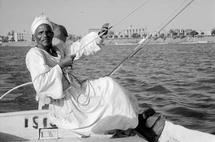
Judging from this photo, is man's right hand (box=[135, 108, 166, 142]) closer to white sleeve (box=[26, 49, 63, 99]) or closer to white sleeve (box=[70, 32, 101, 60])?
white sleeve (box=[70, 32, 101, 60])

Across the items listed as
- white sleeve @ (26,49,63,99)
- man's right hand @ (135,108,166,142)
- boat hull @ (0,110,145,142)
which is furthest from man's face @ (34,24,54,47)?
man's right hand @ (135,108,166,142)

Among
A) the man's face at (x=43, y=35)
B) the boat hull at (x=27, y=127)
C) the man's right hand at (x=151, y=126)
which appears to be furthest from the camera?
the boat hull at (x=27, y=127)

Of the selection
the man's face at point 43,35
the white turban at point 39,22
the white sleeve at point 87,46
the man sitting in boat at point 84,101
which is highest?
the white turban at point 39,22

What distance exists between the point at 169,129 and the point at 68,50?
1773 millimetres

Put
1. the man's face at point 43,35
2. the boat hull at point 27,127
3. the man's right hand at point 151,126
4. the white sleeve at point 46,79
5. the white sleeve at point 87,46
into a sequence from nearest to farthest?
1. the white sleeve at point 46,79
2. the man's face at point 43,35
3. the man's right hand at point 151,126
4. the white sleeve at point 87,46
5. the boat hull at point 27,127

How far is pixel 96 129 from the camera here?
3.86m

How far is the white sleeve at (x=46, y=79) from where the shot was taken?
11.8 feet

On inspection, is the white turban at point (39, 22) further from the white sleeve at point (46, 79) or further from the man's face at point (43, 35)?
the white sleeve at point (46, 79)

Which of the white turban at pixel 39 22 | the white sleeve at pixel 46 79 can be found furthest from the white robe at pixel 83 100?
the white turban at pixel 39 22

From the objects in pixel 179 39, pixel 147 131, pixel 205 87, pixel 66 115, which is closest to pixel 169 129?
pixel 147 131

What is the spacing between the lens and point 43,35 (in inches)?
159

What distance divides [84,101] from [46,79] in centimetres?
57

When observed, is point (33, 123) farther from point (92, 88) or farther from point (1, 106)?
point (1, 106)

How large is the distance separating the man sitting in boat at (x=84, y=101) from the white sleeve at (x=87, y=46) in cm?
37
